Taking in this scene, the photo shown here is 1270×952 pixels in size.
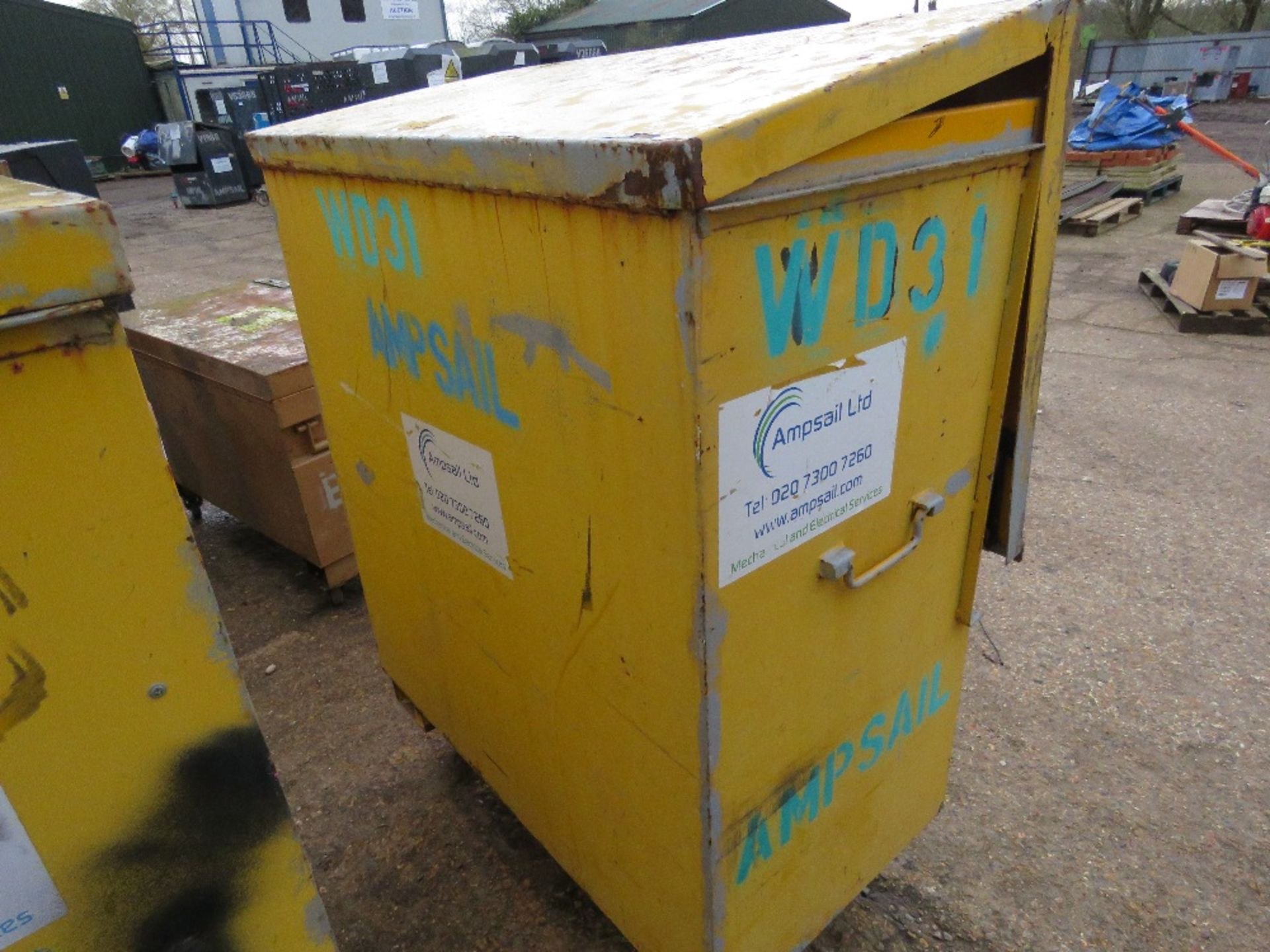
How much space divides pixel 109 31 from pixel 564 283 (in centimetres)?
2227

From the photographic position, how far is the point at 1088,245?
7.75m

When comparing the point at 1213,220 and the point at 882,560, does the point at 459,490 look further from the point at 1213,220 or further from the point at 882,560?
the point at 1213,220

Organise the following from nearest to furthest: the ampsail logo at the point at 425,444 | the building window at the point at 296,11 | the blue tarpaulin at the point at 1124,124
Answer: the ampsail logo at the point at 425,444 → the blue tarpaulin at the point at 1124,124 → the building window at the point at 296,11

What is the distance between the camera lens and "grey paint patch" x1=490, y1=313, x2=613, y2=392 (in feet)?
3.57

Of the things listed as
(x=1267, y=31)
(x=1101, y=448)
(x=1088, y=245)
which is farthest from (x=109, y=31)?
(x=1267, y=31)

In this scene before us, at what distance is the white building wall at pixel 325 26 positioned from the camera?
19734 millimetres

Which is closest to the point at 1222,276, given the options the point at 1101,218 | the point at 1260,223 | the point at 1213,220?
the point at 1260,223

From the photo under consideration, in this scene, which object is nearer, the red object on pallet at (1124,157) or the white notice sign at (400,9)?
the red object on pallet at (1124,157)

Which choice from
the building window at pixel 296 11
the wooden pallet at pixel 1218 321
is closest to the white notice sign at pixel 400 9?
the building window at pixel 296 11

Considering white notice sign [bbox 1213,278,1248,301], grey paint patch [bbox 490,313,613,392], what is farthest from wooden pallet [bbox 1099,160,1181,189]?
grey paint patch [bbox 490,313,613,392]

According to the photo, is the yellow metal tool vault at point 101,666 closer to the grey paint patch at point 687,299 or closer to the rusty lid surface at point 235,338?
the grey paint patch at point 687,299

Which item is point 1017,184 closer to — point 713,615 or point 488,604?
point 713,615

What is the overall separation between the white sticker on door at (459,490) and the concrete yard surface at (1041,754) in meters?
1.02

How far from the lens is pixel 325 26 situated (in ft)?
69.9
